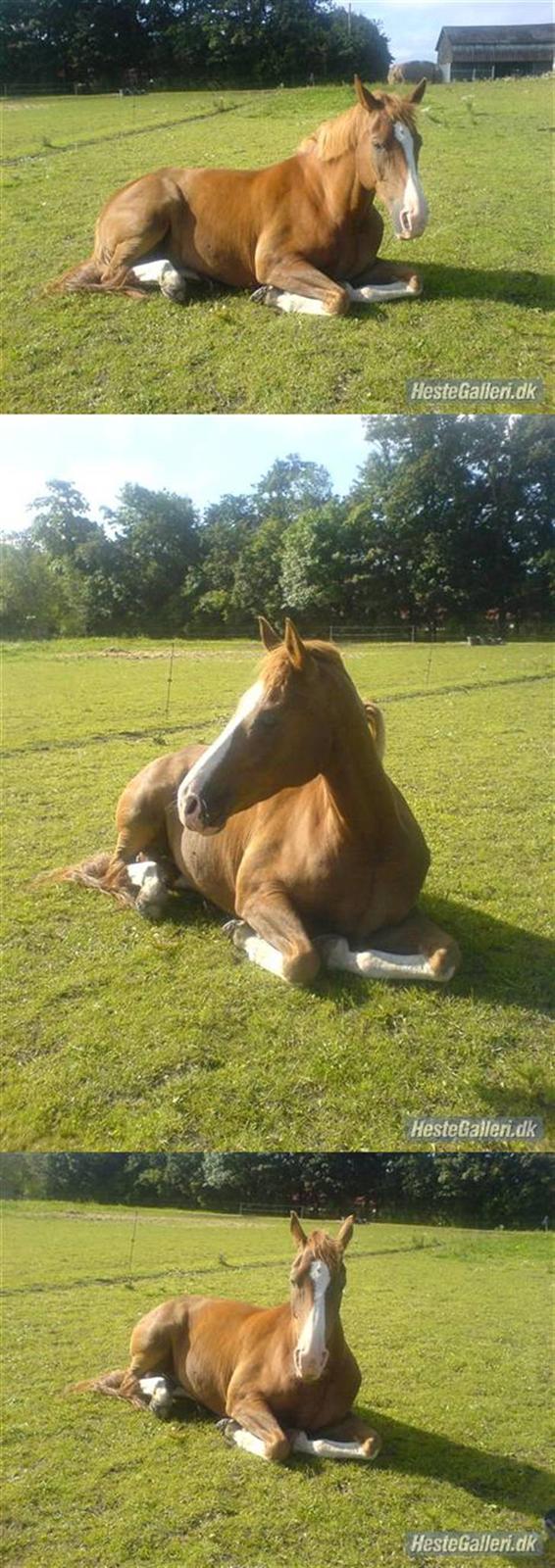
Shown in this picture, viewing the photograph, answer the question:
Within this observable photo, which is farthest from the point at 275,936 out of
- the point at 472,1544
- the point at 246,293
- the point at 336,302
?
the point at 246,293

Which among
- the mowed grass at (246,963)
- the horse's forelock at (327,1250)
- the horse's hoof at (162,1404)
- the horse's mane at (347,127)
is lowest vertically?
the horse's hoof at (162,1404)

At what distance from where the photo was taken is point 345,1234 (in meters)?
2.69

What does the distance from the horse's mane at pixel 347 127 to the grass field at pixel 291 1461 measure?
2.57 metres

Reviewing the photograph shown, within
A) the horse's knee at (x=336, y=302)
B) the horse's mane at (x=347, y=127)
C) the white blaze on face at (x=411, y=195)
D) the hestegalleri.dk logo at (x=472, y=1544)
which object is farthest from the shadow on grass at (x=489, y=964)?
the horse's mane at (x=347, y=127)

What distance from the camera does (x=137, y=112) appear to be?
9.50ft

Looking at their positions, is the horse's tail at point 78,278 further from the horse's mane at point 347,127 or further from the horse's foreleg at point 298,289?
the horse's mane at point 347,127

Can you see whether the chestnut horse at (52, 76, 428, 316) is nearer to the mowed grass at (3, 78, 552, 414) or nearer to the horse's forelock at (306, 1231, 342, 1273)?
the mowed grass at (3, 78, 552, 414)

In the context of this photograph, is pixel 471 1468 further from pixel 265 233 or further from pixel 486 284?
pixel 265 233

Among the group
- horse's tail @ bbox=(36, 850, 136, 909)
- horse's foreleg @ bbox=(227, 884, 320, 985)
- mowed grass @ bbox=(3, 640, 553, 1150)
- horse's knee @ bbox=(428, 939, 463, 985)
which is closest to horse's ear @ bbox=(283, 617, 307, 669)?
mowed grass @ bbox=(3, 640, 553, 1150)

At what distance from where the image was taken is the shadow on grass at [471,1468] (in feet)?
8.59

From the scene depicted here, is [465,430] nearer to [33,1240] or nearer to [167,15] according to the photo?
[167,15]

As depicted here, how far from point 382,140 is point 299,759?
1474 millimetres

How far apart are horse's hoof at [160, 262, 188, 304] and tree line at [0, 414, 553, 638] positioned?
0.67 m

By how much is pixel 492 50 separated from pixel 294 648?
1572 mm
